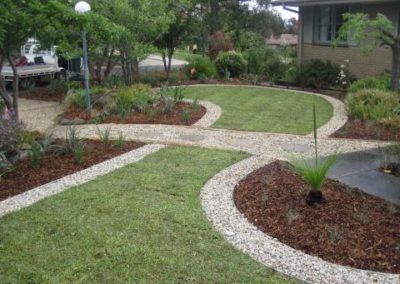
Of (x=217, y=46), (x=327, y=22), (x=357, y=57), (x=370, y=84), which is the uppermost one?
(x=327, y=22)

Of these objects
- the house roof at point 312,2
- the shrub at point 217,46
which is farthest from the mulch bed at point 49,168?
the shrub at point 217,46

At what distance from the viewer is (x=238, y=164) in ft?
21.6

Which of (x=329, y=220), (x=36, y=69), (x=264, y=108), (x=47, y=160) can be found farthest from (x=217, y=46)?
(x=329, y=220)

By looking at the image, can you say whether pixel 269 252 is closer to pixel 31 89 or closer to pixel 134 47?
pixel 134 47

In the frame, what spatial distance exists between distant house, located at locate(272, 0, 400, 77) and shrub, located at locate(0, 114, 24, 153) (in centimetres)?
1106

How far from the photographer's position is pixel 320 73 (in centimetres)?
1430

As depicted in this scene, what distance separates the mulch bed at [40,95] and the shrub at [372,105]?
8232 millimetres

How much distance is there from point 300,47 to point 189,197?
1284cm

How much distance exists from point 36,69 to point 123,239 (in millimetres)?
12894

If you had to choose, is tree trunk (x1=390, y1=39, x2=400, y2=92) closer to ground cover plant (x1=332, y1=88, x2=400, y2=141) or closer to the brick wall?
Answer: ground cover plant (x1=332, y1=88, x2=400, y2=141)

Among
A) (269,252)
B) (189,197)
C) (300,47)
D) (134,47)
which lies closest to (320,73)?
(300,47)

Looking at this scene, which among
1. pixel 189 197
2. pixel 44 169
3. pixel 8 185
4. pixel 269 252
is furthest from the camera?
pixel 44 169

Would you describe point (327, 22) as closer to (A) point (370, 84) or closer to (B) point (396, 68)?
(A) point (370, 84)

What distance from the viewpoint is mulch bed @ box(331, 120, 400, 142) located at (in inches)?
318
